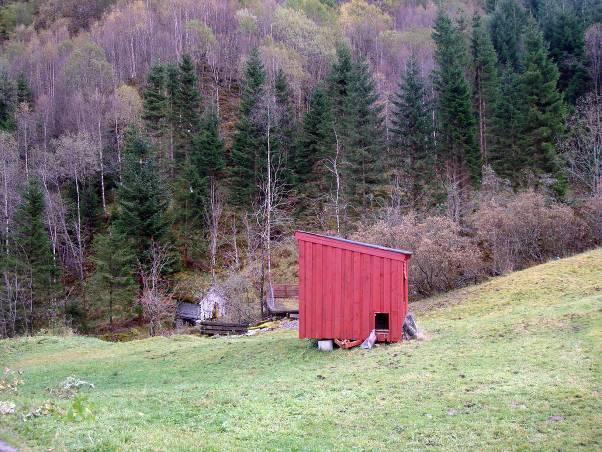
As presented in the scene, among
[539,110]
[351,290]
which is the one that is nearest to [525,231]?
[351,290]

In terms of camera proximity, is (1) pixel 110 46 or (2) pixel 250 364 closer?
(2) pixel 250 364

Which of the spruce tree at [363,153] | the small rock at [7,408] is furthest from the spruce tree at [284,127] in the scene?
the small rock at [7,408]

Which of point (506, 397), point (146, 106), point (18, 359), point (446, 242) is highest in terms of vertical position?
point (146, 106)

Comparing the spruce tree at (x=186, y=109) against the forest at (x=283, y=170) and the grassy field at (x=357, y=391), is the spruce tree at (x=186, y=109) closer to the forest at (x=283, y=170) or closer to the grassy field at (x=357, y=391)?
the forest at (x=283, y=170)

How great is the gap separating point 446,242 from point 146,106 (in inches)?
1435

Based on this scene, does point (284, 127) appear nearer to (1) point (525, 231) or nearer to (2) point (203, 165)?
(2) point (203, 165)

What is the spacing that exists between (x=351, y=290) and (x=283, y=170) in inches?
1150

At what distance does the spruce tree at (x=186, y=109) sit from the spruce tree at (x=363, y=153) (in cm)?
1806

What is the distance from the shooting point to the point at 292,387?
13.0 m

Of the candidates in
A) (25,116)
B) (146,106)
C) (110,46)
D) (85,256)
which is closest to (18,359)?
(85,256)

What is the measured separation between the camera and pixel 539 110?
47.1 meters

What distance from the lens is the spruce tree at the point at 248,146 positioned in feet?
153

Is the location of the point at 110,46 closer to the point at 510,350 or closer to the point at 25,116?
the point at 25,116

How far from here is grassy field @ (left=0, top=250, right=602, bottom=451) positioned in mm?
8734
